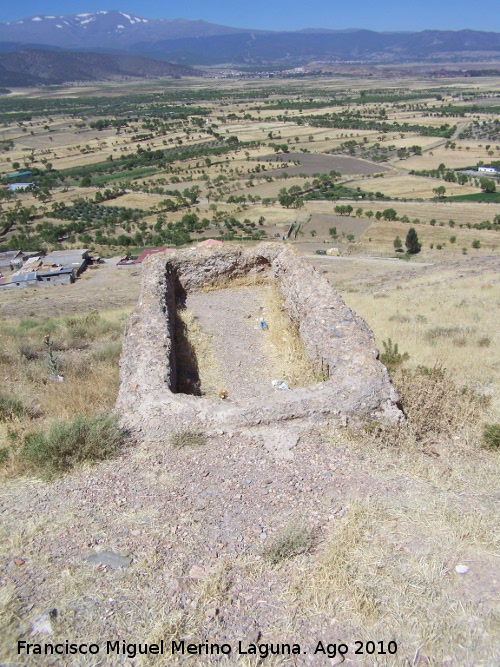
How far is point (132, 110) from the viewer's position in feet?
525

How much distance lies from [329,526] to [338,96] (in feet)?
644

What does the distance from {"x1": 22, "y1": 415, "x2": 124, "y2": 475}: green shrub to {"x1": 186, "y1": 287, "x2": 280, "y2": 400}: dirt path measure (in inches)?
89.3

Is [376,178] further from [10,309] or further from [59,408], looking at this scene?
[59,408]

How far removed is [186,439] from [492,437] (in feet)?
12.1

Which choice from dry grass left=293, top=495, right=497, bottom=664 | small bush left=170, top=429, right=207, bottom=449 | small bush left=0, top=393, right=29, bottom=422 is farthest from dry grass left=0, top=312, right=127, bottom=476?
dry grass left=293, top=495, right=497, bottom=664

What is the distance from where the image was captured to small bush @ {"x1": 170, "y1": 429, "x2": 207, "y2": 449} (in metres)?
5.57

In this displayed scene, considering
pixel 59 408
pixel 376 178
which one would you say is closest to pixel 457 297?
pixel 59 408

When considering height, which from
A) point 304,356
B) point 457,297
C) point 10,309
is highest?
point 304,356

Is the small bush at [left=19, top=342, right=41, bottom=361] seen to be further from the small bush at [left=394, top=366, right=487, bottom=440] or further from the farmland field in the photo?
the small bush at [left=394, top=366, right=487, bottom=440]

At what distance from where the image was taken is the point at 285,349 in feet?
31.2

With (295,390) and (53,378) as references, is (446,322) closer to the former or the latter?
(295,390)

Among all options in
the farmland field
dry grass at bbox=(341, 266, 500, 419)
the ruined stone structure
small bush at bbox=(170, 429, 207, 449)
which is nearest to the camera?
the farmland field

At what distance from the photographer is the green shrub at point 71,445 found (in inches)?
211

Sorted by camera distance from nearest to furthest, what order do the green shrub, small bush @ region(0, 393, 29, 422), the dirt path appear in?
the green shrub
small bush @ region(0, 393, 29, 422)
the dirt path
